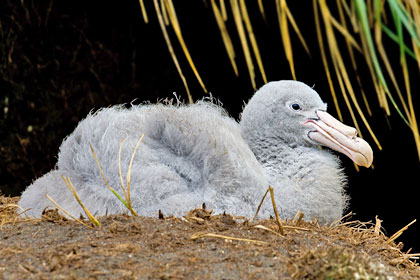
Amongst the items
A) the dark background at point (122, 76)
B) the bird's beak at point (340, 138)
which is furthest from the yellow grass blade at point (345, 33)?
the dark background at point (122, 76)

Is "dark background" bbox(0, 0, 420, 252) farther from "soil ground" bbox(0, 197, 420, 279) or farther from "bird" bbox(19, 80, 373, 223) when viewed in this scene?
"soil ground" bbox(0, 197, 420, 279)

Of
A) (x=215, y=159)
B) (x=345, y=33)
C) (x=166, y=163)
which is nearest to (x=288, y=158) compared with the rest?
(x=215, y=159)

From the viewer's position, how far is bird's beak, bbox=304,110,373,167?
3.34 metres

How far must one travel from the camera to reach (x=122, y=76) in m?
5.77

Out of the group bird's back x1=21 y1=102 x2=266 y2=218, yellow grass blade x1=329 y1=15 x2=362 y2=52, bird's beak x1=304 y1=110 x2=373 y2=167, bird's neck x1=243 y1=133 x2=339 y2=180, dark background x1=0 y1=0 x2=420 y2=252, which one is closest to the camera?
yellow grass blade x1=329 y1=15 x2=362 y2=52

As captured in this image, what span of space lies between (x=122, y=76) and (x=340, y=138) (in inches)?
116

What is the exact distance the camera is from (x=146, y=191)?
3137 mm

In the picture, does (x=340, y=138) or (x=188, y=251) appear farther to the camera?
(x=340, y=138)

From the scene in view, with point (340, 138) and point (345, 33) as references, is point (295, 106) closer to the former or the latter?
point (340, 138)

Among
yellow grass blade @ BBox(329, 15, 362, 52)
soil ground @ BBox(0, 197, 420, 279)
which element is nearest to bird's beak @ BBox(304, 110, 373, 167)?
soil ground @ BBox(0, 197, 420, 279)

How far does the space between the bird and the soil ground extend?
0.36m

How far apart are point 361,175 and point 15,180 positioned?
329cm

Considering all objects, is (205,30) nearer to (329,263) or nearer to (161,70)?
(161,70)

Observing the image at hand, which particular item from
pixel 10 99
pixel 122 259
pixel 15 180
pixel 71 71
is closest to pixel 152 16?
pixel 71 71
